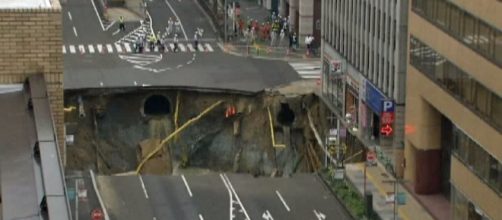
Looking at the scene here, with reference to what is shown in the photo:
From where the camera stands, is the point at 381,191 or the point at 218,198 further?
the point at 218,198

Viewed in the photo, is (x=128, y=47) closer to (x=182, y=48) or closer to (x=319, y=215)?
(x=182, y=48)

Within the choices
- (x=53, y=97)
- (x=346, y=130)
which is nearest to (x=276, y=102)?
(x=346, y=130)

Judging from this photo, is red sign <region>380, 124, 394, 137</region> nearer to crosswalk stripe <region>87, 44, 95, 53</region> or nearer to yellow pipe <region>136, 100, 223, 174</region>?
yellow pipe <region>136, 100, 223, 174</region>

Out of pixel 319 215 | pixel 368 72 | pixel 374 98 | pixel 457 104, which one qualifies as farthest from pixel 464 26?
pixel 368 72

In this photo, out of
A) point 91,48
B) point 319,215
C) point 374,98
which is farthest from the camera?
point 91,48

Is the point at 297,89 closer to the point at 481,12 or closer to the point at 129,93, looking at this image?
the point at 129,93

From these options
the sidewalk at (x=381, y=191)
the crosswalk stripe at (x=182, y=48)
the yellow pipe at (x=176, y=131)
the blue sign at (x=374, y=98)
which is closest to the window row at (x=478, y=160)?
the sidewalk at (x=381, y=191)

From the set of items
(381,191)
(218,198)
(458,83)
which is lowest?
(218,198)

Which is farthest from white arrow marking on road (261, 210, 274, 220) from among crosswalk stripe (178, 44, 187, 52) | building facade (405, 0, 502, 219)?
crosswalk stripe (178, 44, 187, 52)
